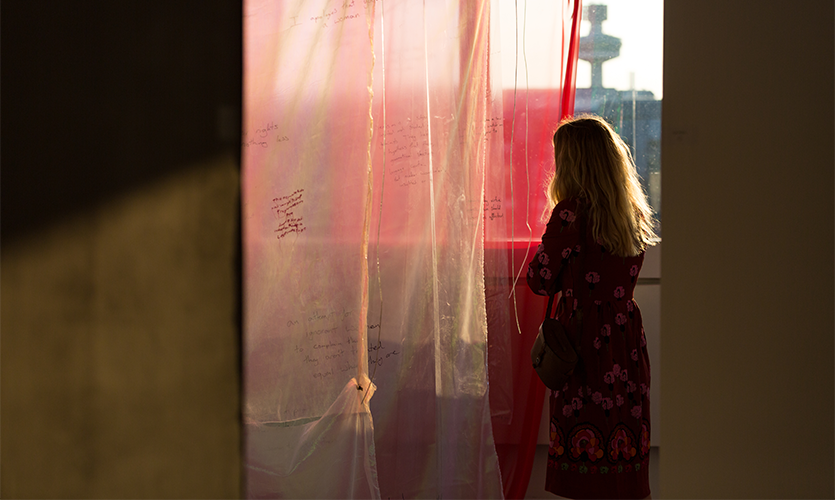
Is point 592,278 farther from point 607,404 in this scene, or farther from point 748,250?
point 748,250

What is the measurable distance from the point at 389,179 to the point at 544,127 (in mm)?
478

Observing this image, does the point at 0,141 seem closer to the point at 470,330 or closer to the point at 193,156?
the point at 193,156

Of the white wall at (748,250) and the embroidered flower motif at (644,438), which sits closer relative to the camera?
the white wall at (748,250)

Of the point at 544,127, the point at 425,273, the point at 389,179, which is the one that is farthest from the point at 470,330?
the point at 544,127

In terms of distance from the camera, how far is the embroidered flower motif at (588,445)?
1.36 metres

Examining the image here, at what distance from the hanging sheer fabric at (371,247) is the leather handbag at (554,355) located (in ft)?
1.00

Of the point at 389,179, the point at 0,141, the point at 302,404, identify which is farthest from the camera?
the point at 389,179

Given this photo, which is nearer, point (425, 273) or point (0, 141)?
point (0, 141)

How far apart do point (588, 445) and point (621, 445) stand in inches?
3.3

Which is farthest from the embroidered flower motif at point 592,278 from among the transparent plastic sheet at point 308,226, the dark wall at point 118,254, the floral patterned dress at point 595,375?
the dark wall at point 118,254

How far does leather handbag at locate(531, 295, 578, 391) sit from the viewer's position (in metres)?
1.31

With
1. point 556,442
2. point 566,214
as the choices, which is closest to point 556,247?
point 566,214

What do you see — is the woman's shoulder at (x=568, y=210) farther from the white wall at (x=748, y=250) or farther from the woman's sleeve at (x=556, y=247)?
the white wall at (x=748, y=250)

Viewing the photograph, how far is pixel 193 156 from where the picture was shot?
18 cm
